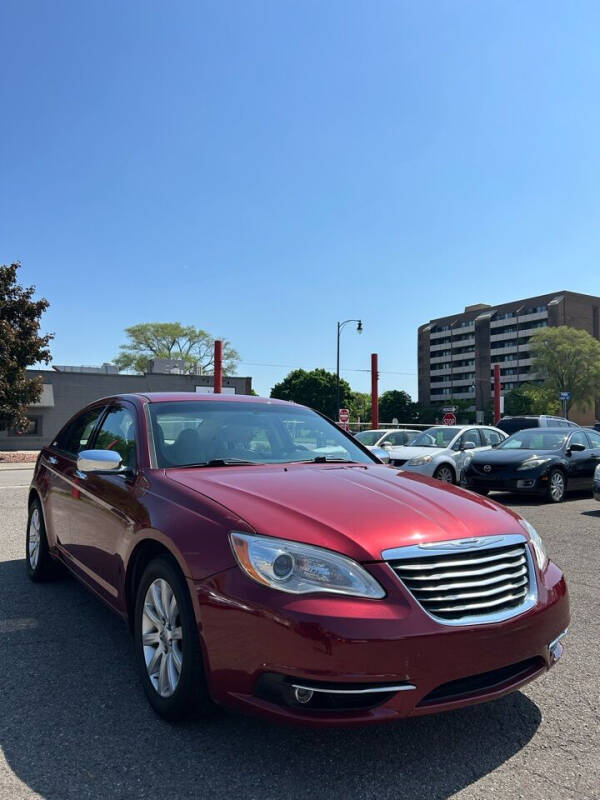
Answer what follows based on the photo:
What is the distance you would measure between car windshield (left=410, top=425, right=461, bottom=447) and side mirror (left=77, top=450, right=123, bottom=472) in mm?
11080

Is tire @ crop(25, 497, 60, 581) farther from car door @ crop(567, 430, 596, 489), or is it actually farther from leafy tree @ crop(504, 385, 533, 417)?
leafy tree @ crop(504, 385, 533, 417)

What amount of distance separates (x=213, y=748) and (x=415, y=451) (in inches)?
447

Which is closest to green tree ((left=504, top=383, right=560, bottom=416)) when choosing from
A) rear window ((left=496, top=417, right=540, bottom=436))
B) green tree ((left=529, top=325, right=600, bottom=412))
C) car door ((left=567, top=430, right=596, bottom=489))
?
green tree ((left=529, top=325, right=600, bottom=412))

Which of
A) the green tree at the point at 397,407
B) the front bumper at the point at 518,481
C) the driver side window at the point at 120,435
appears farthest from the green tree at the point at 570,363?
the driver side window at the point at 120,435

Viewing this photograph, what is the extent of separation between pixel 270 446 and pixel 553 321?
104 metres

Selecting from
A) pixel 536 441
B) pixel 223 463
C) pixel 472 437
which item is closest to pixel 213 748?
pixel 223 463

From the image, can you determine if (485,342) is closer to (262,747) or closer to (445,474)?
(445,474)

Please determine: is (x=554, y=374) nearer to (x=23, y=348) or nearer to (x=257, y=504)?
(x=23, y=348)

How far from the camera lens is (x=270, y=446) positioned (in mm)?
3949

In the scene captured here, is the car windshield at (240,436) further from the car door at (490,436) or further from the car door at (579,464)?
the car door at (490,436)

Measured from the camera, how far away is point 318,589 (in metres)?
2.31

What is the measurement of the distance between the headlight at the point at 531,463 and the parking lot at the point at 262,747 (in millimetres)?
7780

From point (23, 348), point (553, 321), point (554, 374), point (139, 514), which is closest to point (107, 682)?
point (139, 514)

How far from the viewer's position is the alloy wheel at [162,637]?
108 inches
